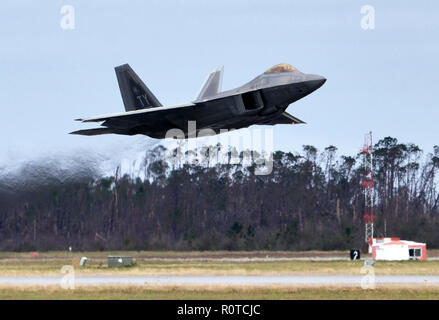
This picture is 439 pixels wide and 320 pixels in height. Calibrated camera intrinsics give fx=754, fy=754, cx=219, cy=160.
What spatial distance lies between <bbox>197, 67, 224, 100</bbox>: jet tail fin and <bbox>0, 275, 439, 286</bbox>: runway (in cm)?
795

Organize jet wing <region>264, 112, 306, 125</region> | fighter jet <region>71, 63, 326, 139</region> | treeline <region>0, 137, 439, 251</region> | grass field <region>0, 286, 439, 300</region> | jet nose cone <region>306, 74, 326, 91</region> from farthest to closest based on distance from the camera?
1. treeline <region>0, 137, 439, 251</region>
2. jet wing <region>264, 112, 306, 125</region>
3. fighter jet <region>71, 63, 326, 139</region>
4. grass field <region>0, 286, 439, 300</region>
5. jet nose cone <region>306, 74, 326, 91</region>

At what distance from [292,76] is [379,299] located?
800 cm

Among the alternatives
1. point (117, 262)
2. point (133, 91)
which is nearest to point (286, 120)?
point (133, 91)

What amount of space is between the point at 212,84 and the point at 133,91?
→ 380 centimetres

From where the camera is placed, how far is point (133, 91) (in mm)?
34000

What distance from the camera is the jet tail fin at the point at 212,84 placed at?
32.7 meters

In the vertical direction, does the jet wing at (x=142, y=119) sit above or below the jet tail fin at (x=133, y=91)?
below

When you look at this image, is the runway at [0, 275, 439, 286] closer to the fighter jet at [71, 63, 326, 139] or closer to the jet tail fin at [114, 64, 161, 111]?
the fighter jet at [71, 63, 326, 139]

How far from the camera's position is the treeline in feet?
166

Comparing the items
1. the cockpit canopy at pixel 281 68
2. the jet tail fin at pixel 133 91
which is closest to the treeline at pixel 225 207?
the jet tail fin at pixel 133 91

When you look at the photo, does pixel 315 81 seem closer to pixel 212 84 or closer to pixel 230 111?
pixel 230 111

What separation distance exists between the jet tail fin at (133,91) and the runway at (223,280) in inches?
303

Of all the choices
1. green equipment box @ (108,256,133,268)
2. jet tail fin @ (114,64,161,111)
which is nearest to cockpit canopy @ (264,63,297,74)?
jet tail fin @ (114,64,161,111)

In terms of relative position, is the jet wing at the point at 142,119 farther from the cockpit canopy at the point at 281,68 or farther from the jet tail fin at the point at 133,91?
the jet tail fin at the point at 133,91
